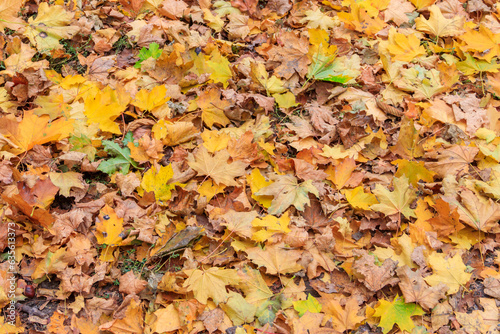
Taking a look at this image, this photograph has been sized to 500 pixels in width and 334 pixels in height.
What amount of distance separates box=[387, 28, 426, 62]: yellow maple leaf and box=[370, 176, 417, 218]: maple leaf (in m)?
1.10

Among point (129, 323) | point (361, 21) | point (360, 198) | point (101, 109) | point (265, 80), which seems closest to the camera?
point (129, 323)

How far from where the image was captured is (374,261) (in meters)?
1.94

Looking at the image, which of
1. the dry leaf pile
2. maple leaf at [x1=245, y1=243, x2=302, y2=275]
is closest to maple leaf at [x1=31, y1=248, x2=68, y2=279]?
the dry leaf pile

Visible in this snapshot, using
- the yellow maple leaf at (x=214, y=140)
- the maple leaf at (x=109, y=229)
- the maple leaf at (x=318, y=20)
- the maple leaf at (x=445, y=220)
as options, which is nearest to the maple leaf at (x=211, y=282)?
the maple leaf at (x=109, y=229)

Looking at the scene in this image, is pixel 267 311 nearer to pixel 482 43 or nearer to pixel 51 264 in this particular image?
pixel 51 264

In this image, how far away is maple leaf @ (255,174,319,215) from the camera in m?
2.10

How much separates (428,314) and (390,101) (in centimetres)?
141

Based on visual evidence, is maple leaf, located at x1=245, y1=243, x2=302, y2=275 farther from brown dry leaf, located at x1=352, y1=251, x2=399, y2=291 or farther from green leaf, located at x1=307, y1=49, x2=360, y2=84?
green leaf, located at x1=307, y1=49, x2=360, y2=84

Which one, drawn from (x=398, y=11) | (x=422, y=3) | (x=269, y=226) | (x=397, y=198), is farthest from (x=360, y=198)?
(x=422, y=3)

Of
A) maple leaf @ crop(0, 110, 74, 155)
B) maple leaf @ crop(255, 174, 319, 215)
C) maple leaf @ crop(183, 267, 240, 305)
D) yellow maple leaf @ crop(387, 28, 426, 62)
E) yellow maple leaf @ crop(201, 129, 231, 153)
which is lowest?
maple leaf @ crop(183, 267, 240, 305)

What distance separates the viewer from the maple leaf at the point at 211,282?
183 centimetres

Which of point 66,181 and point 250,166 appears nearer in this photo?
point 66,181

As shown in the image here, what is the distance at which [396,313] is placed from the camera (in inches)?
70.1

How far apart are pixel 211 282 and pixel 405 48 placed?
217 centimetres
